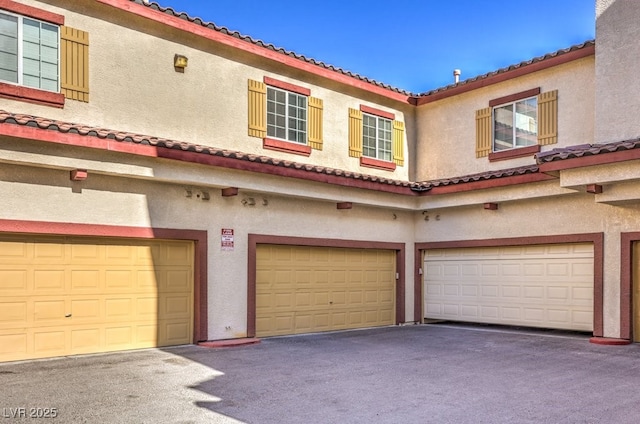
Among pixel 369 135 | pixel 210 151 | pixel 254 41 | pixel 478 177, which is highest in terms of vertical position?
pixel 254 41

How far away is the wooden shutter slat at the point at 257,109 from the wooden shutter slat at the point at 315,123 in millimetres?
1442

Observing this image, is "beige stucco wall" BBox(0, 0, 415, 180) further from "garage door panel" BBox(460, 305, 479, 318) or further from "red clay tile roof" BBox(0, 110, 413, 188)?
"garage door panel" BBox(460, 305, 479, 318)

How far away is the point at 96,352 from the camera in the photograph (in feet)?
34.2

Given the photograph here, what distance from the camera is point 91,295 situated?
34.0 ft

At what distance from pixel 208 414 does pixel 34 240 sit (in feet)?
16.8

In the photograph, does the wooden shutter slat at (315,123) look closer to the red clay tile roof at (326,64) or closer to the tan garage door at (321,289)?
the red clay tile roof at (326,64)

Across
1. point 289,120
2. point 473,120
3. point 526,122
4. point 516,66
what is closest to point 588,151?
point 526,122

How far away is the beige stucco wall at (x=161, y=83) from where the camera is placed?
1081 centimetres

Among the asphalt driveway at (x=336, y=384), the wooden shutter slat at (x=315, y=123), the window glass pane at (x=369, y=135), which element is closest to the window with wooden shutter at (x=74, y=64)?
the asphalt driveway at (x=336, y=384)

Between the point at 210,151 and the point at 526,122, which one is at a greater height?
the point at 526,122

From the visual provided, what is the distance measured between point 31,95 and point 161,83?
8.42 ft

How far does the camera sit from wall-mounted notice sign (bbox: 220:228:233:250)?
39.8ft

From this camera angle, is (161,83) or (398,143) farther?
(398,143)

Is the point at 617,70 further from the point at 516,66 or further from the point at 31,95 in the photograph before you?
the point at 31,95
